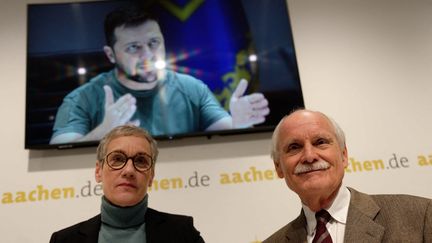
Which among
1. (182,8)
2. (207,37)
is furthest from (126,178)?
(182,8)

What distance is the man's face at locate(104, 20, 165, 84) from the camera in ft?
9.54

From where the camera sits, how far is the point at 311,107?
2934mm

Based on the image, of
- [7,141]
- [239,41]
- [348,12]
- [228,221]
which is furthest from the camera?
[348,12]

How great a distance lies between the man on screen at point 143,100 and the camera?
9.05 ft

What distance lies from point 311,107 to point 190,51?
42.8 inches

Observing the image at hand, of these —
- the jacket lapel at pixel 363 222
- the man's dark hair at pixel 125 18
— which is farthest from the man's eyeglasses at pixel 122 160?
the man's dark hair at pixel 125 18

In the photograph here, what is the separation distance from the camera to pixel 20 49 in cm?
308

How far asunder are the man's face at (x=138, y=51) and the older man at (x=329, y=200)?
151 centimetres

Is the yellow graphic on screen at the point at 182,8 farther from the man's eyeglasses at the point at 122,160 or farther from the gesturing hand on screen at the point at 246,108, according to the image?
the man's eyeglasses at the point at 122,160

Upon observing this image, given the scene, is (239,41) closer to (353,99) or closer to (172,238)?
(353,99)

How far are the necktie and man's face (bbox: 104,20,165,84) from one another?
1757 millimetres

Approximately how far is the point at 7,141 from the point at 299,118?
2.29 m

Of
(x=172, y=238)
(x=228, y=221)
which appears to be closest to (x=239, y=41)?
(x=228, y=221)

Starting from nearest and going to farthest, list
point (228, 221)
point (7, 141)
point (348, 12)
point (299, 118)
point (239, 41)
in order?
point (299, 118), point (228, 221), point (7, 141), point (239, 41), point (348, 12)
